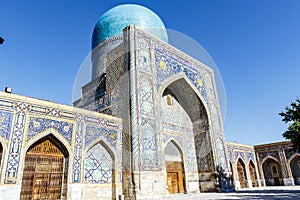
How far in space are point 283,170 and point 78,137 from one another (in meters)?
14.3

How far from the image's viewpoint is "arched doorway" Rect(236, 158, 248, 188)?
1403cm

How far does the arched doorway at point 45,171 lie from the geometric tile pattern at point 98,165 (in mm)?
670

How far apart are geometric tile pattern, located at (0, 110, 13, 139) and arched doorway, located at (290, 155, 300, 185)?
16417mm

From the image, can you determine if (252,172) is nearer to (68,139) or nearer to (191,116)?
(191,116)

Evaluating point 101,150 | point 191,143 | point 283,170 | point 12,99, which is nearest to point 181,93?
point 191,143

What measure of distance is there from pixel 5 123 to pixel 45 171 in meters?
1.63

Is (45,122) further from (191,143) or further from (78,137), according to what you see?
(191,143)

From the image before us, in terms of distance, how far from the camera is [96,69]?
1212 centimetres

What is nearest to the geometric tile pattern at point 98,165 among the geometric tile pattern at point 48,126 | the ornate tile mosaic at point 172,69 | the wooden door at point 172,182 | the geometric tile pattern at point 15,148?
the geometric tile pattern at point 48,126

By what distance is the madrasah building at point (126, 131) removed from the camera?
19.0 ft

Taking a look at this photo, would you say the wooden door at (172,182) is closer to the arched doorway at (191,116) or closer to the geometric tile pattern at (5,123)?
the arched doorway at (191,116)

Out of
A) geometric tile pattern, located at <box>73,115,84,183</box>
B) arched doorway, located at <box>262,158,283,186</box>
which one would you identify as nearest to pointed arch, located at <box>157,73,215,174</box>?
geometric tile pattern, located at <box>73,115,84,183</box>

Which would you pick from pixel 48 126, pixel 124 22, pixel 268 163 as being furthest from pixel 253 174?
pixel 48 126

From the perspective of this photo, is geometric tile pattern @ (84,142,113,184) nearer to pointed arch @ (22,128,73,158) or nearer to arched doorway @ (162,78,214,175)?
pointed arch @ (22,128,73,158)
